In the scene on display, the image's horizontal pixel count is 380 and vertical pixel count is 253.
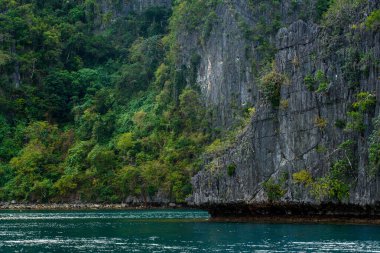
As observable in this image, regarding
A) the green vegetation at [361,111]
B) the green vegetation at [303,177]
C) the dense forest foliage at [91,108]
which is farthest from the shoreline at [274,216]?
the dense forest foliage at [91,108]

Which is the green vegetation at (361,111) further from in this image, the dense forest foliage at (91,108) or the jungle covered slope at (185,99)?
the dense forest foliage at (91,108)

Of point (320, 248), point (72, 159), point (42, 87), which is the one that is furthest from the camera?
point (42, 87)

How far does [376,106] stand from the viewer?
6962 centimetres

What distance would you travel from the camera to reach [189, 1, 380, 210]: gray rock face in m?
71.7

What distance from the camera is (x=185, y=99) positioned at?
427 feet

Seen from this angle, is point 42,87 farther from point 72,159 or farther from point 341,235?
point 341,235

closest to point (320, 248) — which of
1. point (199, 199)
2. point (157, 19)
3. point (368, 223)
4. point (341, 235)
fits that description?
point (341, 235)

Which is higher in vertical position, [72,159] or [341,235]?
[72,159]

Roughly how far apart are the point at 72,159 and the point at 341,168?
7041 centimetres

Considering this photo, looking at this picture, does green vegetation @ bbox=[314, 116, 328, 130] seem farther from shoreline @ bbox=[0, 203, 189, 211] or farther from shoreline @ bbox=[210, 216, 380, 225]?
shoreline @ bbox=[0, 203, 189, 211]

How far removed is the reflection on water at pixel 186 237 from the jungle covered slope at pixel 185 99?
6.71 m

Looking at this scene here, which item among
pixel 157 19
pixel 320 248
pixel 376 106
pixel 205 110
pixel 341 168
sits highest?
pixel 157 19

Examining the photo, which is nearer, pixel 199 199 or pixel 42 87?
pixel 199 199

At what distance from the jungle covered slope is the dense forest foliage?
0.26 metres
